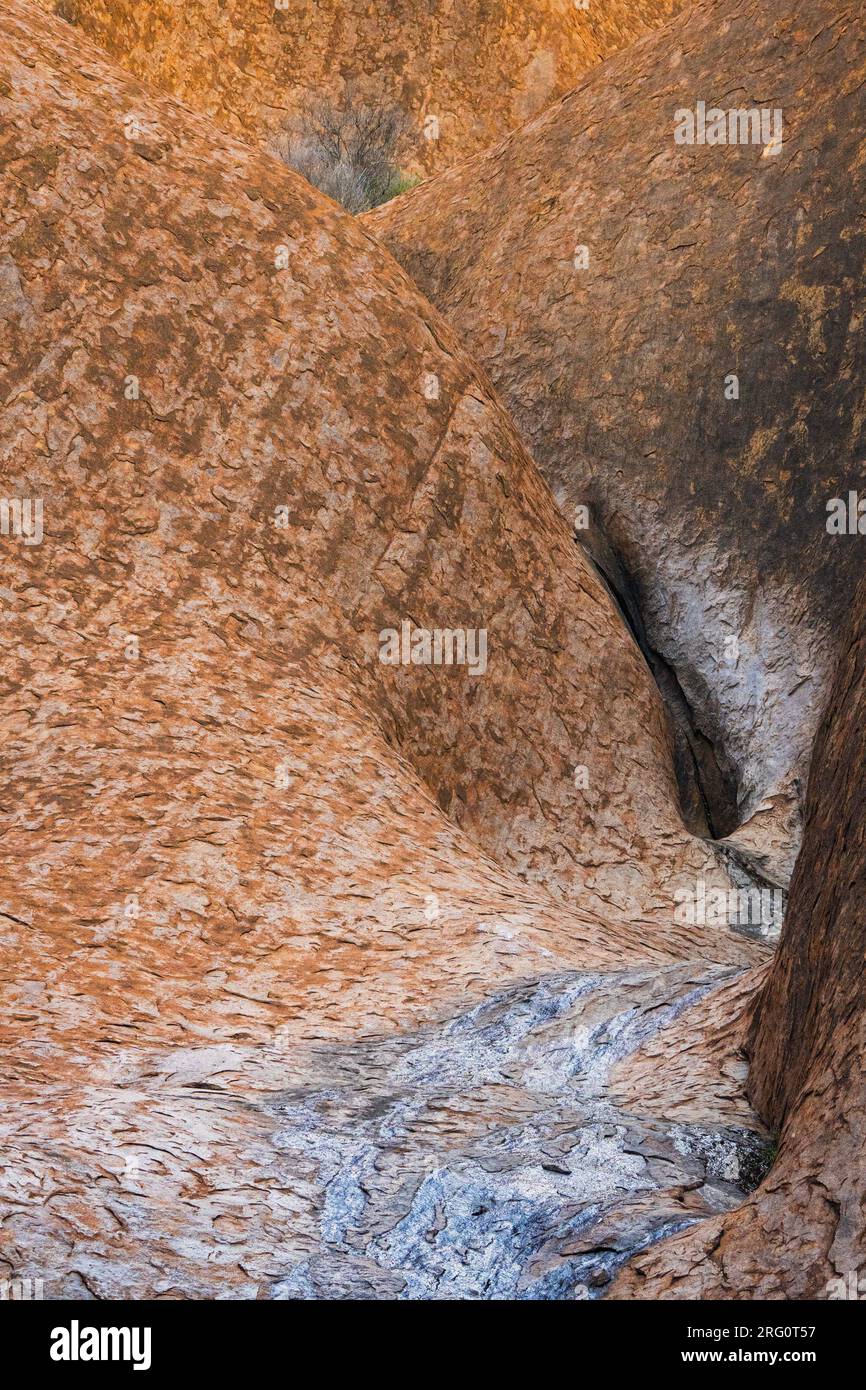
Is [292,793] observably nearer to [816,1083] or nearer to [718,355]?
[816,1083]

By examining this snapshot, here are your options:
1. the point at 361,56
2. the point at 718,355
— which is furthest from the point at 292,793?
the point at 361,56

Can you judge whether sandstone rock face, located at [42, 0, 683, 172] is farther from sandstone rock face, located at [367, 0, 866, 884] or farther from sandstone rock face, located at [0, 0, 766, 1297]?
sandstone rock face, located at [0, 0, 766, 1297]

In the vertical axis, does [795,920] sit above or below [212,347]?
below

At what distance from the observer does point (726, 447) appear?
45.8 feet

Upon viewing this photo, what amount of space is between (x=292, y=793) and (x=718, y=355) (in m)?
6.74

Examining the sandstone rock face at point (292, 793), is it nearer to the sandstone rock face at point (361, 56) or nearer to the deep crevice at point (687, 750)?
the deep crevice at point (687, 750)

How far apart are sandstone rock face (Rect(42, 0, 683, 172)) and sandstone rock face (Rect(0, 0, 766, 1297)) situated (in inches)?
324

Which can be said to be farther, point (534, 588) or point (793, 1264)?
point (534, 588)

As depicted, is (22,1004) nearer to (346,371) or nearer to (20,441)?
(20,441)

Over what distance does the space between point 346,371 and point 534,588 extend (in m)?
2.07

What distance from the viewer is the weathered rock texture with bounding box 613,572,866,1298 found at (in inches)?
171

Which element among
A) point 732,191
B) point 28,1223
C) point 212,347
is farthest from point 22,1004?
point 732,191

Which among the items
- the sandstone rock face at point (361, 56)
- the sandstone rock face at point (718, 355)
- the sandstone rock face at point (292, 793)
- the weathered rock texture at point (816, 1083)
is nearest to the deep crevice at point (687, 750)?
the sandstone rock face at point (718, 355)

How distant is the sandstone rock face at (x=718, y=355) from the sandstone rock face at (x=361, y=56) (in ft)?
18.5
